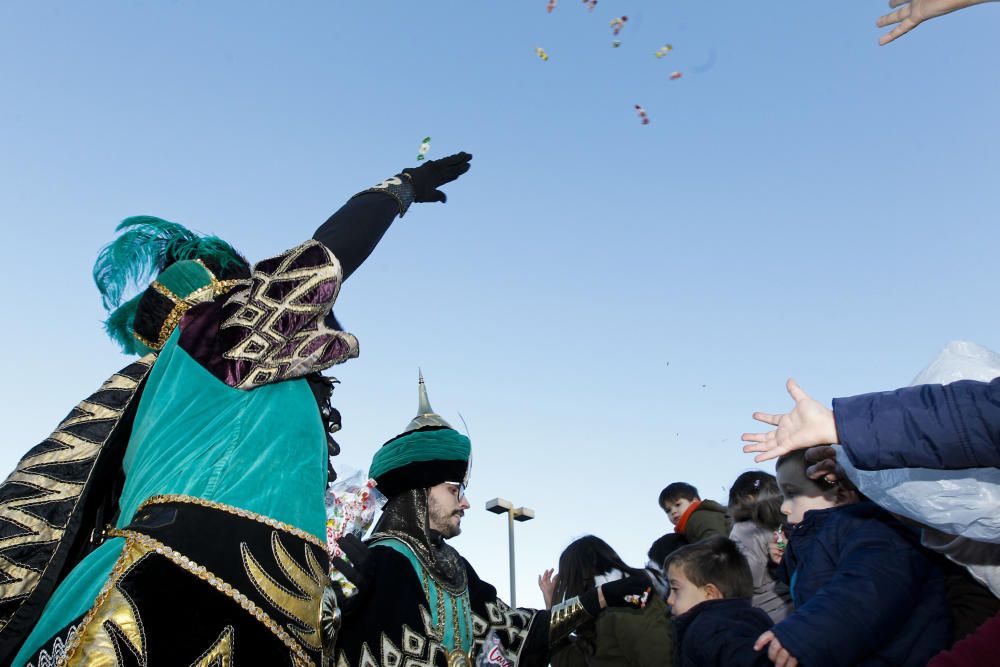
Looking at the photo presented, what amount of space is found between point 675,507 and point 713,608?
2.26m

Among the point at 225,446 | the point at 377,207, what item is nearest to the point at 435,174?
the point at 377,207

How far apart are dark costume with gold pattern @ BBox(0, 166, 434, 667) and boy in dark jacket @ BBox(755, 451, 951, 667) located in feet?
5.70

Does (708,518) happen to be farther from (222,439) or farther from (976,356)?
(222,439)

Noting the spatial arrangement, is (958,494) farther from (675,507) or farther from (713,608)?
(675,507)

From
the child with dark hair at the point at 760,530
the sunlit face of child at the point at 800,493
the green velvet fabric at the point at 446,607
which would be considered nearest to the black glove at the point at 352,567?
the green velvet fabric at the point at 446,607

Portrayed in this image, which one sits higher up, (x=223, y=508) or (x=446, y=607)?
(x=223, y=508)

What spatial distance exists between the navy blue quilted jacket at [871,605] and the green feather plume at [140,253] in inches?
93.0

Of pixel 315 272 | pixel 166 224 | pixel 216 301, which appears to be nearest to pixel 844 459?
pixel 315 272

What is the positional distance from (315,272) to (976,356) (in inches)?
74.3

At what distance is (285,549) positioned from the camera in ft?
6.72

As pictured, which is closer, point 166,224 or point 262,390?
point 262,390

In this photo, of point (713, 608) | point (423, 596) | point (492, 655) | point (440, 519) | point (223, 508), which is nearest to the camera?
point (223, 508)

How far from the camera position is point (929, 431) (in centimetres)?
204

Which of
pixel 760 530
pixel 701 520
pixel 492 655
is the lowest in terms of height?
pixel 492 655
